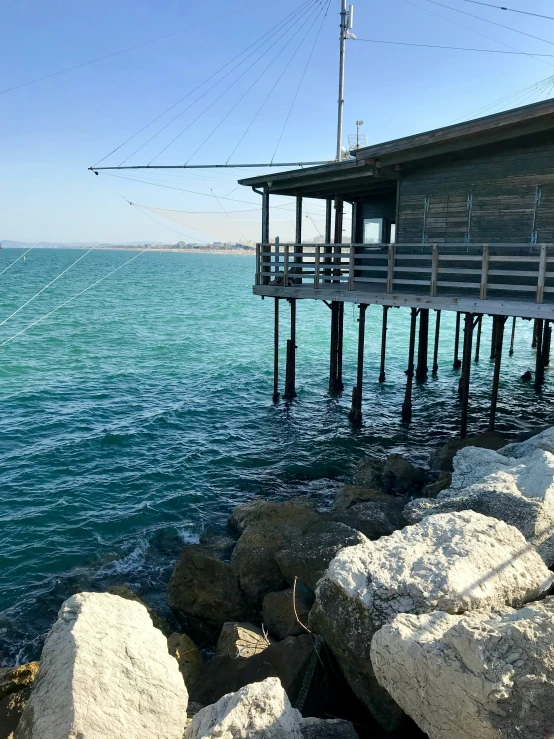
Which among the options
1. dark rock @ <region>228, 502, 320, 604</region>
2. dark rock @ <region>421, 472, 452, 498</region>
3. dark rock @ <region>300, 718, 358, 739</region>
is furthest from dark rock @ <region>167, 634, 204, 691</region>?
dark rock @ <region>421, 472, 452, 498</region>

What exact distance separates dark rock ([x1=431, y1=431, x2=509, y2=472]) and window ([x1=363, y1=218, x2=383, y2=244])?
849cm

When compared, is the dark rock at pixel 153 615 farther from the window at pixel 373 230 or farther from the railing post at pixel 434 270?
the window at pixel 373 230

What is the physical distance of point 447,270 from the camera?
1259 cm

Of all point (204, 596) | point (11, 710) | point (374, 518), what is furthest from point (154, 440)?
point (11, 710)

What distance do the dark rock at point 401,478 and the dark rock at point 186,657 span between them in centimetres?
577

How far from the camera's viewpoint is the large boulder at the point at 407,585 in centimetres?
520

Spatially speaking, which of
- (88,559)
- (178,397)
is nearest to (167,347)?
(178,397)

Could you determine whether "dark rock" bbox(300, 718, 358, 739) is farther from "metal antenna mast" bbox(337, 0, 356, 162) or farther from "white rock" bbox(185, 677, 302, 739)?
"metal antenna mast" bbox(337, 0, 356, 162)

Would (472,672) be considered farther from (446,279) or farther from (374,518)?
(446,279)

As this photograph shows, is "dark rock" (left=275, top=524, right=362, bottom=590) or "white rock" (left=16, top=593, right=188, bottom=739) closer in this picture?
"white rock" (left=16, top=593, right=188, bottom=739)

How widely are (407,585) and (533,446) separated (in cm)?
593

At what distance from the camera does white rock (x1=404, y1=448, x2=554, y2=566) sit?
6867mm

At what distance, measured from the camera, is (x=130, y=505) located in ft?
40.2

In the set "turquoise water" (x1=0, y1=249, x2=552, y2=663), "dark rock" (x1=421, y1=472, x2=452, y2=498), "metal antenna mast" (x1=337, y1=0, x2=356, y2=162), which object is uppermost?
"metal antenna mast" (x1=337, y1=0, x2=356, y2=162)
